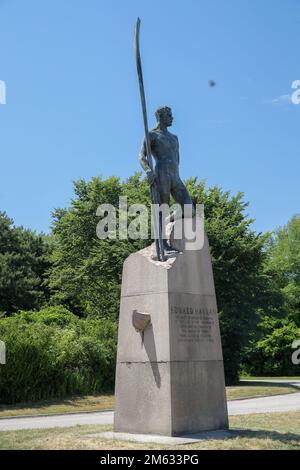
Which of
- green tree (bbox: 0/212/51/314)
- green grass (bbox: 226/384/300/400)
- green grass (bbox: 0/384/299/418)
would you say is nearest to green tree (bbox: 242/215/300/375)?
green grass (bbox: 226/384/300/400)

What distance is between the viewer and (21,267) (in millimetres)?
45750

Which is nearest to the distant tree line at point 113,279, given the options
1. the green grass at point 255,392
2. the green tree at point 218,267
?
the green tree at point 218,267

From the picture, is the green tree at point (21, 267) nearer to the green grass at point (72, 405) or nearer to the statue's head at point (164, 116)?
the green grass at point (72, 405)

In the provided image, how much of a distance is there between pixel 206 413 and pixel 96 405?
11671 millimetres

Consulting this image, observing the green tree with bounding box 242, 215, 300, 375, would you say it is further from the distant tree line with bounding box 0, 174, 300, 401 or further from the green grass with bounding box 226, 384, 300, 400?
the green grass with bounding box 226, 384, 300, 400

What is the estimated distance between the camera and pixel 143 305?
12.2 m

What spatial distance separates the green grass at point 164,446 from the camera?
1021 centimetres

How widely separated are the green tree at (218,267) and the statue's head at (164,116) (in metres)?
17.7

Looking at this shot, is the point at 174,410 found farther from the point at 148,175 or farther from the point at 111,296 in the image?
the point at 111,296

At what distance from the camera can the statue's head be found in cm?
1334

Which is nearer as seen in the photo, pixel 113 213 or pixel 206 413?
pixel 206 413

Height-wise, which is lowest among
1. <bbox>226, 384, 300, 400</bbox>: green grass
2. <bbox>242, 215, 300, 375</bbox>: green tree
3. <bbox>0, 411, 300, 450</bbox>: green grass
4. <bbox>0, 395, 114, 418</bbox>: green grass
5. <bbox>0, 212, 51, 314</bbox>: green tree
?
<bbox>0, 411, 300, 450</bbox>: green grass

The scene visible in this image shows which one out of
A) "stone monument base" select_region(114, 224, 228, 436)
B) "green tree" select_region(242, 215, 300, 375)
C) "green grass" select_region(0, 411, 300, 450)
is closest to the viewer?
"green grass" select_region(0, 411, 300, 450)
